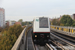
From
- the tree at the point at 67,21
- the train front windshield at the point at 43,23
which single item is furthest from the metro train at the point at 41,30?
the tree at the point at 67,21

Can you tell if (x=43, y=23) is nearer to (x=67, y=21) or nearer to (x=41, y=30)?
(x=41, y=30)

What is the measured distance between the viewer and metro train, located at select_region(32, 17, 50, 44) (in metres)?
10.9

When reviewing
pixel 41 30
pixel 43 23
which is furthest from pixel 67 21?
pixel 41 30

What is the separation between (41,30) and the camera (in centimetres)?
1088

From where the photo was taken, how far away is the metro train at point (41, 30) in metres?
10.9

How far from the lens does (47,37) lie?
11.0 m

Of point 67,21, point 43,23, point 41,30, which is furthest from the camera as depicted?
point 67,21

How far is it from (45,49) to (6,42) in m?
28.0

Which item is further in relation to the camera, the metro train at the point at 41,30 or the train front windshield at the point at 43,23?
the train front windshield at the point at 43,23

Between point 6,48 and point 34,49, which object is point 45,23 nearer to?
point 34,49

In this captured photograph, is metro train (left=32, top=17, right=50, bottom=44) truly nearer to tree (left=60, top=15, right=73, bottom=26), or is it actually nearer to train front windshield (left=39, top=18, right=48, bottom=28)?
train front windshield (left=39, top=18, right=48, bottom=28)

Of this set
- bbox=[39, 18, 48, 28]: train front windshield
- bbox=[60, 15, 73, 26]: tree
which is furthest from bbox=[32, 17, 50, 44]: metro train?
bbox=[60, 15, 73, 26]: tree

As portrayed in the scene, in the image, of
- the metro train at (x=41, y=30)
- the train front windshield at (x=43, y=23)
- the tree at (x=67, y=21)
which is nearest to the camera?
the metro train at (x=41, y=30)

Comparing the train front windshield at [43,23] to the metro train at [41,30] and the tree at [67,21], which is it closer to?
the metro train at [41,30]
